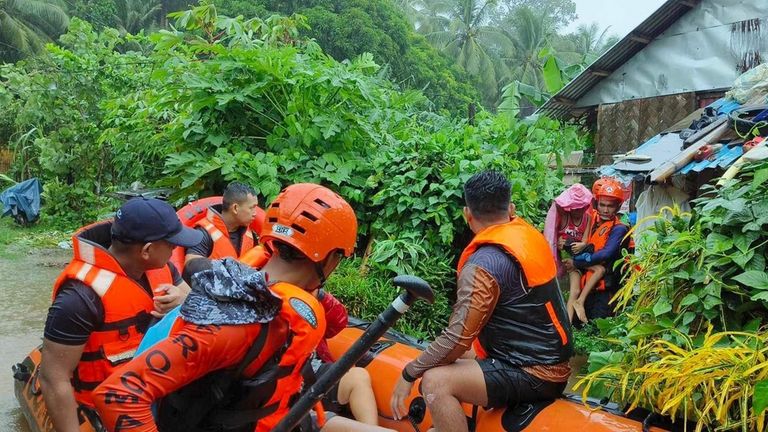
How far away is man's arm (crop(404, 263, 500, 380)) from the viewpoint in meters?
3.03

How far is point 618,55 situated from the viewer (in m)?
10.4

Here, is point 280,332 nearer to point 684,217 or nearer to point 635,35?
point 684,217

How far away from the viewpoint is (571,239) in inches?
244

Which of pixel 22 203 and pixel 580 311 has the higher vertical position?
pixel 580 311

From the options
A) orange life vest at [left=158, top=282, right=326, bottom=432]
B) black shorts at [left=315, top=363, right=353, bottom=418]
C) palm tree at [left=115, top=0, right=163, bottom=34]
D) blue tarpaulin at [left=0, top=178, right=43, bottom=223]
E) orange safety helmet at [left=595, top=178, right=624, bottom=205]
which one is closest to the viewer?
orange life vest at [left=158, top=282, right=326, bottom=432]

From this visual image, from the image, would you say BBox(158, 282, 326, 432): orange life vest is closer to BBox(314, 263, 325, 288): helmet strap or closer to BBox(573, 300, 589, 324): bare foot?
BBox(314, 263, 325, 288): helmet strap

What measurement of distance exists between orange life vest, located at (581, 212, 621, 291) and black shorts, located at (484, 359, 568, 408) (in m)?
3.11

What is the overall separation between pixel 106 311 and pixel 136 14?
31638 mm

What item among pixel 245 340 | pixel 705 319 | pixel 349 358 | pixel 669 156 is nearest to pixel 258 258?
pixel 245 340

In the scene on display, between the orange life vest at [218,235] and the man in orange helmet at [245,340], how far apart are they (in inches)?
98.6

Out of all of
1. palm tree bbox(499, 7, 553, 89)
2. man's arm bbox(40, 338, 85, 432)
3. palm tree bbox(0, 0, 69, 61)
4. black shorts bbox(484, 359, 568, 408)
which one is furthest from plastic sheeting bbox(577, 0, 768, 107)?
palm tree bbox(499, 7, 553, 89)

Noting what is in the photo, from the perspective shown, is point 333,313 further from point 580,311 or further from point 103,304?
point 580,311

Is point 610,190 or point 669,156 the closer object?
point 610,190

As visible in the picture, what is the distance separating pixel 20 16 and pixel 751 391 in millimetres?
32422
